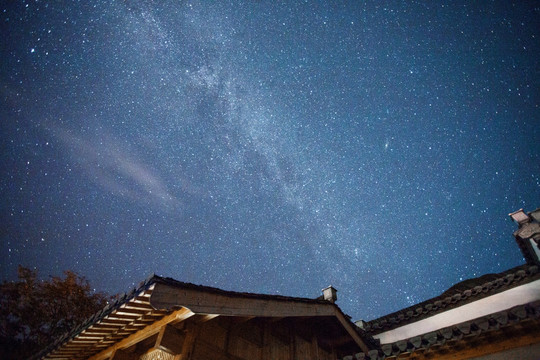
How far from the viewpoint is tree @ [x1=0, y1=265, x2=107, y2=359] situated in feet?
61.6

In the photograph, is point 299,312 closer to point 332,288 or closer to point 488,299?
point 332,288

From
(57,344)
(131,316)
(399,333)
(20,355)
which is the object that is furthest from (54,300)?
(399,333)

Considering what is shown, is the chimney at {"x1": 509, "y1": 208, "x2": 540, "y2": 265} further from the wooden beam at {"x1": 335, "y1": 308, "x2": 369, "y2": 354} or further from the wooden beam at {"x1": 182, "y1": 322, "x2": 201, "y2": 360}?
the wooden beam at {"x1": 182, "y1": 322, "x2": 201, "y2": 360}

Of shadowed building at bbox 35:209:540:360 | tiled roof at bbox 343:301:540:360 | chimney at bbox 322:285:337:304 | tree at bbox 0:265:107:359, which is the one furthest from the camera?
tree at bbox 0:265:107:359

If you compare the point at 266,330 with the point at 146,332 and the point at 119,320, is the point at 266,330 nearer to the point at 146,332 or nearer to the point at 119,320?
the point at 146,332

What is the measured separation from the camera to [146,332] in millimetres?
6688

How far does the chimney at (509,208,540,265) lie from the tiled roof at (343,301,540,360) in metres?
7.54

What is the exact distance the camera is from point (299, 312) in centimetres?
793

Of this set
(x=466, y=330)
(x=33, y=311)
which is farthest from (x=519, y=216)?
(x=33, y=311)

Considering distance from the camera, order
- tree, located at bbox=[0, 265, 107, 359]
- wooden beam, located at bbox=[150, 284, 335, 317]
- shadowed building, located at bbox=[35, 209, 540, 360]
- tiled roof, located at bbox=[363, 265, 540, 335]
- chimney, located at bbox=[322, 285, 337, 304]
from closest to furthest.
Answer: wooden beam, located at bbox=[150, 284, 335, 317] → shadowed building, located at bbox=[35, 209, 540, 360] → tiled roof, located at bbox=[363, 265, 540, 335] → chimney, located at bbox=[322, 285, 337, 304] → tree, located at bbox=[0, 265, 107, 359]

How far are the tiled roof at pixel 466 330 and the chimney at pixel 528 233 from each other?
24.7 feet

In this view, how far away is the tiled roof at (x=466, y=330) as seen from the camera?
17.6 feet

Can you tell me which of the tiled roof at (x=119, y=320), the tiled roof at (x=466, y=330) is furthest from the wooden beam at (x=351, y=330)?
the tiled roof at (x=466, y=330)

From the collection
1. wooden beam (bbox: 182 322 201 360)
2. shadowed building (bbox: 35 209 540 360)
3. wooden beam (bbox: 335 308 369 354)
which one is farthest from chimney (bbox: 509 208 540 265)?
wooden beam (bbox: 182 322 201 360)
